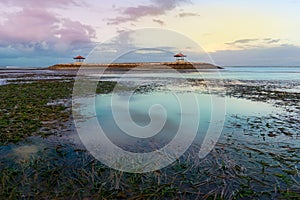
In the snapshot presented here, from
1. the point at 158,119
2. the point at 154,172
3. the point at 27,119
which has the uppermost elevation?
the point at 27,119

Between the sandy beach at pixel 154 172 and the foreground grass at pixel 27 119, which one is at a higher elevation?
the foreground grass at pixel 27 119

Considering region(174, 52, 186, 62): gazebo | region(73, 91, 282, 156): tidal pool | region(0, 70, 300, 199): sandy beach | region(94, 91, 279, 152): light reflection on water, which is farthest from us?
region(174, 52, 186, 62): gazebo

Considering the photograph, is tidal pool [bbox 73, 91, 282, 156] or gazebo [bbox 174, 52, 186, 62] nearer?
tidal pool [bbox 73, 91, 282, 156]

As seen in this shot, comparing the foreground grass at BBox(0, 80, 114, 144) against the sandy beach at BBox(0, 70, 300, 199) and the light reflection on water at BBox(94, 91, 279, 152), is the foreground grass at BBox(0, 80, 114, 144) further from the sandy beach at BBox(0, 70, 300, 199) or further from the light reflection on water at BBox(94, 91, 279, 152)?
the light reflection on water at BBox(94, 91, 279, 152)

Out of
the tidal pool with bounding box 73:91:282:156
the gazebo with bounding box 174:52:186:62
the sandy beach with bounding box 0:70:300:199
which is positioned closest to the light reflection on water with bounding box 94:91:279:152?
the tidal pool with bounding box 73:91:282:156

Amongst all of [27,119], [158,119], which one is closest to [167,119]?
[158,119]

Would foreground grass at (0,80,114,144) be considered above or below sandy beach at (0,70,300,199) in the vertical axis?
above

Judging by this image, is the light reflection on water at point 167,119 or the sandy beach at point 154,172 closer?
the sandy beach at point 154,172

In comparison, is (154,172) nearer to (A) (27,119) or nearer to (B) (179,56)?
(A) (27,119)

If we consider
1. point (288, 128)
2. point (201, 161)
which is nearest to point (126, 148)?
point (201, 161)

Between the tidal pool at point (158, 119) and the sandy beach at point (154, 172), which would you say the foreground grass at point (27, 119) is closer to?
the sandy beach at point (154, 172)

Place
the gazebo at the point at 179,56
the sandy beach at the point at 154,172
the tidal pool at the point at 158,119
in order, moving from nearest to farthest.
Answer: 1. the sandy beach at the point at 154,172
2. the tidal pool at the point at 158,119
3. the gazebo at the point at 179,56

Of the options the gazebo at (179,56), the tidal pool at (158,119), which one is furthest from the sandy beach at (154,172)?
the gazebo at (179,56)

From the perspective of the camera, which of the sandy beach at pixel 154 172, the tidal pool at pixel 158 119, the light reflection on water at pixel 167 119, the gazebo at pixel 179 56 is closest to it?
the sandy beach at pixel 154 172
